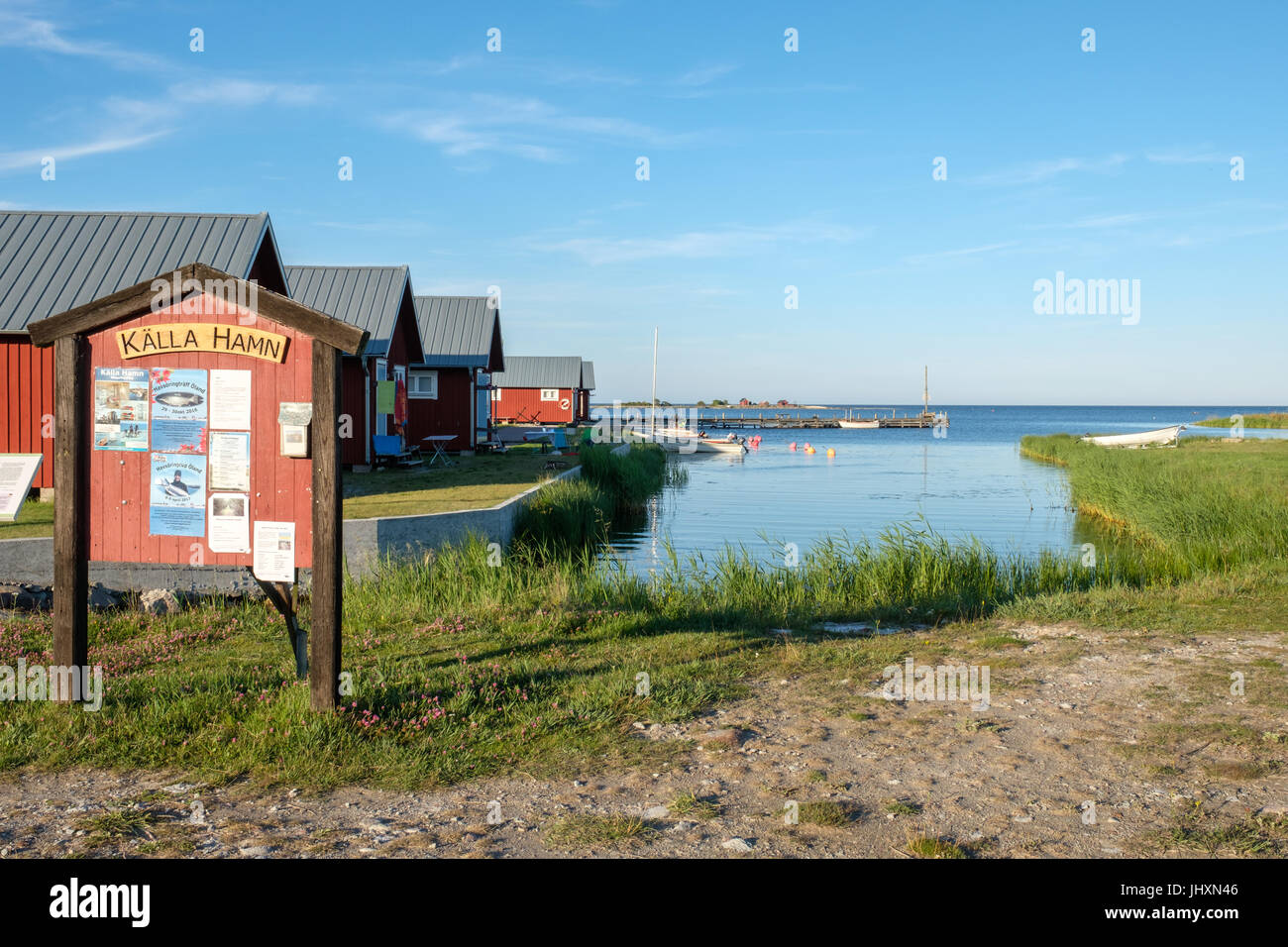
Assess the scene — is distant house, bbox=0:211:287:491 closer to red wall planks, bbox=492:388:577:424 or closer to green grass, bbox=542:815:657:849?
green grass, bbox=542:815:657:849

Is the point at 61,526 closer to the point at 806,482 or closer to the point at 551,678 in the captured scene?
the point at 551,678

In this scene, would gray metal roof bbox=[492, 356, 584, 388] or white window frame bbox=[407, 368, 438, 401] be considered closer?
white window frame bbox=[407, 368, 438, 401]

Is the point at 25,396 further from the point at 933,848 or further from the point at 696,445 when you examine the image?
the point at 696,445

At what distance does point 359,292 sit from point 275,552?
71.9 ft

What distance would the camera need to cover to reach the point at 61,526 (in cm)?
650

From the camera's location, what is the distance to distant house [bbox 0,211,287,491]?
1684 cm

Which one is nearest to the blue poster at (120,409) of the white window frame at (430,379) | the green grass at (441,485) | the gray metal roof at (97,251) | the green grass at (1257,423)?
the green grass at (441,485)

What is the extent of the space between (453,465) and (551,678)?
20026 mm

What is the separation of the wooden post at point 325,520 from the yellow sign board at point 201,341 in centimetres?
36

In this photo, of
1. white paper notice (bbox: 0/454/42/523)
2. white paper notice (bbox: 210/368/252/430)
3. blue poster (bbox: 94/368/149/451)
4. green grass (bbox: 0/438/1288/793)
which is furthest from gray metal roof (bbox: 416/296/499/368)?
white paper notice (bbox: 210/368/252/430)

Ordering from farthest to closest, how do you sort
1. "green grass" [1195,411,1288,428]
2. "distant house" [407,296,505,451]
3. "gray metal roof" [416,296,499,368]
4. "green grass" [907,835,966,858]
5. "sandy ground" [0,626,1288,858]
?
"green grass" [1195,411,1288,428]
"gray metal roof" [416,296,499,368]
"distant house" [407,296,505,451]
"sandy ground" [0,626,1288,858]
"green grass" [907,835,966,858]

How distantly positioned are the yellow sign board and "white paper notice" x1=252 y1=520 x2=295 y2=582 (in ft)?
3.65

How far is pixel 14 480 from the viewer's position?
25.9 feet
